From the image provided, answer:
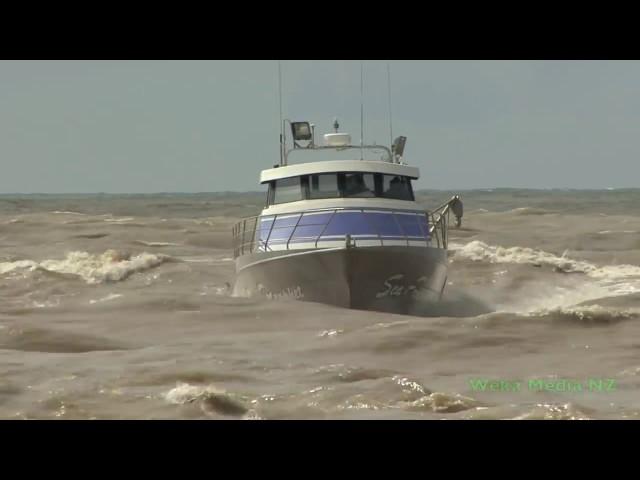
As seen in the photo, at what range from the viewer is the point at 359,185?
17.5m

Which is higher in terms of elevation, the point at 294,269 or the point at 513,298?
the point at 294,269

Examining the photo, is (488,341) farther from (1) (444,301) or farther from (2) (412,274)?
(1) (444,301)

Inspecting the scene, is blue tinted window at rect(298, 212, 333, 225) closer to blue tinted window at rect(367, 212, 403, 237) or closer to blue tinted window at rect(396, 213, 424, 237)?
blue tinted window at rect(367, 212, 403, 237)

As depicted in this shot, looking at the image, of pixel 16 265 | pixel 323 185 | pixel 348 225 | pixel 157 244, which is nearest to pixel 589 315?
pixel 348 225

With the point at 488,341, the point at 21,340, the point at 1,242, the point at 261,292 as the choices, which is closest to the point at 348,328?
the point at 488,341

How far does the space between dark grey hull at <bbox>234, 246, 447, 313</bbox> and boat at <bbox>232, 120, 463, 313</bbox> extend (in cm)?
1

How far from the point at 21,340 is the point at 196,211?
46.9 m

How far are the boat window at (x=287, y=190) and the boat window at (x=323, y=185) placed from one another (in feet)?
0.80

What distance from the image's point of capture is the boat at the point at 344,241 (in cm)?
1585

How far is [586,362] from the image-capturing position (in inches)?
456

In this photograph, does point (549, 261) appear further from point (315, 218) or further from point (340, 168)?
point (315, 218)

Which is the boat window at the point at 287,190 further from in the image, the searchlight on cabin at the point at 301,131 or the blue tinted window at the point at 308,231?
the searchlight on cabin at the point at 301,131

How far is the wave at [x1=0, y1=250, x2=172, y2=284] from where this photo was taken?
2477cm

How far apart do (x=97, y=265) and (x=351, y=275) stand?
12.8 meters
